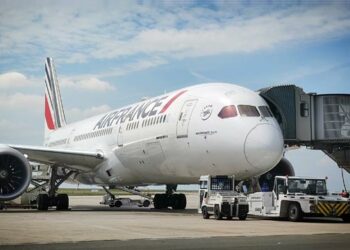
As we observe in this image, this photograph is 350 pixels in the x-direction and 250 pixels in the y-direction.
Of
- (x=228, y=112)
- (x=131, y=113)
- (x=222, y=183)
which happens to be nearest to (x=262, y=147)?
(x=228, y=112)

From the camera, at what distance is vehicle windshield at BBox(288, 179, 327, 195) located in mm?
19438

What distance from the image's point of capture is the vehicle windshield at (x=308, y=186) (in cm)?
1944

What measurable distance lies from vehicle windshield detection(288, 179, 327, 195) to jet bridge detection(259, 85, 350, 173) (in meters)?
3.38

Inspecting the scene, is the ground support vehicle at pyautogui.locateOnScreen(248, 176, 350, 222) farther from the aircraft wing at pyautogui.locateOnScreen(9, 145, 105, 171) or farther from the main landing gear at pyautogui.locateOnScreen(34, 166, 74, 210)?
the main landing gear at pyautogui.locateOnScreen(34, 166, 74, 210)

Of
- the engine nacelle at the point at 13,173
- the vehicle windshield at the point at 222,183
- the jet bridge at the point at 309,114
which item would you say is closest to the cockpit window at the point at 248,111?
the vehicle windshield at the point at 222,183

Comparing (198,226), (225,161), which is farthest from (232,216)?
(198,226)

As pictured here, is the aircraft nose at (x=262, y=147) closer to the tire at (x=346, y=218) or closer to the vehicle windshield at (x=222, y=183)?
the vehicle windshield at (x=222, y=183)

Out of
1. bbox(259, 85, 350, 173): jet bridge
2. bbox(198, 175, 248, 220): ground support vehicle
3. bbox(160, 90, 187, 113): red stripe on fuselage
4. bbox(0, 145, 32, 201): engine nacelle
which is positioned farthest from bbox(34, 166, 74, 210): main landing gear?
bbox(259, 85, 350, 173): jet bridge

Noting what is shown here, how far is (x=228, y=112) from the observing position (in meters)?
19.6

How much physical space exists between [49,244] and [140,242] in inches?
69.6

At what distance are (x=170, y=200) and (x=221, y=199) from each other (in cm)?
1045

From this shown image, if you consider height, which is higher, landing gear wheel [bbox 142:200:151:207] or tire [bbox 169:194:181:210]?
tire [bbox 169:194:181:210]

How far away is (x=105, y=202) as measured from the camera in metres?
38.7

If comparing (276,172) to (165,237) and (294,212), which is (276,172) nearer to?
(294,212)
